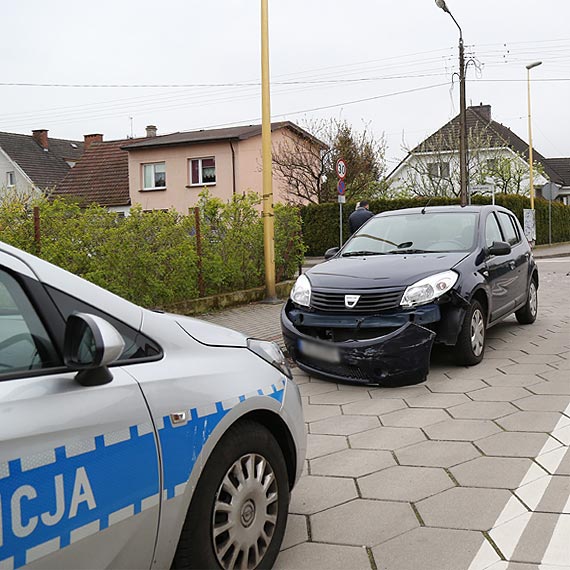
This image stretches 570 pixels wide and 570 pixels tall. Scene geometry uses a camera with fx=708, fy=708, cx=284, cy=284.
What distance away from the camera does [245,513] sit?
2850 mm

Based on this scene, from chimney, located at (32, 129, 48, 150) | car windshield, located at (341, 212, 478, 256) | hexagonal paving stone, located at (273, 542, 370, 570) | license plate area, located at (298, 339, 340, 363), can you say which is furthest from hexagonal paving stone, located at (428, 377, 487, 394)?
chimney, located at (32, 129, 48, 150)

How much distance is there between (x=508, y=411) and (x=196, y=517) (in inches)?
146

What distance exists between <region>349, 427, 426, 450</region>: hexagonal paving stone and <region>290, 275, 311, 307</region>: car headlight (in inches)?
76.1

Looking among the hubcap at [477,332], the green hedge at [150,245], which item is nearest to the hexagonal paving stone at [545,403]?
the hubcap at [477,332]

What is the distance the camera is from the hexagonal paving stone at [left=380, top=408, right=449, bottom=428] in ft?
17.7

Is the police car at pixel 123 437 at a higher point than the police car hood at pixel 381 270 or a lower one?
lower

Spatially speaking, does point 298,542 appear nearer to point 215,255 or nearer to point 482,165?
point 215,255

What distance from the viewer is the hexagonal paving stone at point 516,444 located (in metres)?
4.63

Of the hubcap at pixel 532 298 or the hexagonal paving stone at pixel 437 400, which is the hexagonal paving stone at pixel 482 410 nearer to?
the hexagonal paving stone at pixel 437 400

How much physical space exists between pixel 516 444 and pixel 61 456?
3.58 metres

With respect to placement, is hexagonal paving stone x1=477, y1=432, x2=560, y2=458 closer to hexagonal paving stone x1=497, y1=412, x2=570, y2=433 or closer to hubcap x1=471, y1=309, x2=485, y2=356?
hexagonal paving stone x1=497, y1=412, x2=570, y2=433

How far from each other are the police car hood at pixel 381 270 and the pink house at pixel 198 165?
27510 mm

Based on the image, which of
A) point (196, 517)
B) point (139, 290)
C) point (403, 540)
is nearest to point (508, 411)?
point (403, 540)

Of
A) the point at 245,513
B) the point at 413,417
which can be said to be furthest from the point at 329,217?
the point at 245,513
